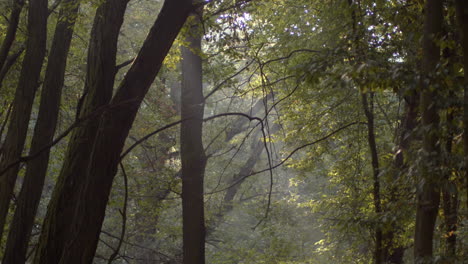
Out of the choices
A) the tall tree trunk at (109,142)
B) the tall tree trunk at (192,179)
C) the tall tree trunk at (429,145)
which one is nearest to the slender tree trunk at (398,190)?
the tall tree trunk at (429,145)

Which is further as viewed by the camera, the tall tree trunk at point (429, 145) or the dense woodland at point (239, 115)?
the dense woodland at point (239, 115)

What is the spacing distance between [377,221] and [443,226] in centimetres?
157

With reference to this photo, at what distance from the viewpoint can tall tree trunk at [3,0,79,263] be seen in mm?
6625

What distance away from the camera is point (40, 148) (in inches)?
283

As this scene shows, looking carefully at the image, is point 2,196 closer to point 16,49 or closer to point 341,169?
point 16,49

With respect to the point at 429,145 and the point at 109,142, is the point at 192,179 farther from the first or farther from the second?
the point at 429,145

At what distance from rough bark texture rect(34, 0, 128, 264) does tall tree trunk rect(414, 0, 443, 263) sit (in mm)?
2667

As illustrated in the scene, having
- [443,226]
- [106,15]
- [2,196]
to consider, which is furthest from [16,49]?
[443,226]

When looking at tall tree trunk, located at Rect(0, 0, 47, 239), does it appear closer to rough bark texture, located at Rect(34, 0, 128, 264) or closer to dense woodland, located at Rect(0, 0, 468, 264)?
dense woodland, located at Rect(0, 0, 468, 264)

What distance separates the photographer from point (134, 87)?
4.41 metres

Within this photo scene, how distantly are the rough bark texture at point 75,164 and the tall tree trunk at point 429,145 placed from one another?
2.67m

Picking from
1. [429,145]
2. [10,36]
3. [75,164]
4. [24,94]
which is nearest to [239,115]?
[24,94]

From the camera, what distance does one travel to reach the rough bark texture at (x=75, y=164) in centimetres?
461

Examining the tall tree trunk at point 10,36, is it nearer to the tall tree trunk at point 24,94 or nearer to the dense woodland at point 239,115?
the dense woodland at point 239,115
